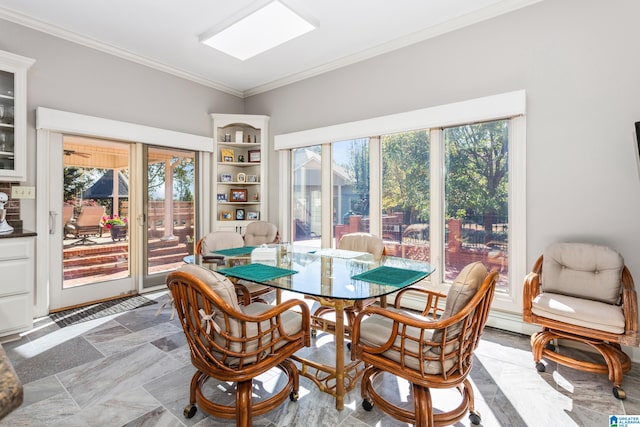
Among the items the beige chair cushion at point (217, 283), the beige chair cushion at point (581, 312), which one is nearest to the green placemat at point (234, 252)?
the beige chair cushion at point (217, 283)

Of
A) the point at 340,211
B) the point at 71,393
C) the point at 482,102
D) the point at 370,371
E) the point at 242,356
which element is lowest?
the point at 71,393

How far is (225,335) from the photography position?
1557 millimetres

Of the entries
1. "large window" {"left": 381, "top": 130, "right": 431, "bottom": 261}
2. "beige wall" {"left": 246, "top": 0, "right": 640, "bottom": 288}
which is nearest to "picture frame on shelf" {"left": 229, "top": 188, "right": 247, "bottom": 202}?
"large window" {"left": 381, "top": 130, "right": 431, "bottom": 261}

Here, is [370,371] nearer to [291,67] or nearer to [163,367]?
[163,367]

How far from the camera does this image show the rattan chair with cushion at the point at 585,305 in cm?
213

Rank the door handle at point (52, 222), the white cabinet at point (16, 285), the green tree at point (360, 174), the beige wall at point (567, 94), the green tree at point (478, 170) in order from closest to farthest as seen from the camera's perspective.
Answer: the beige wall at point (567, 94) < the white cabinet at point (16, 285) < the green tree at point (478, 170) < the door handle at point (52, 222) < the green tree at point (360, 174)

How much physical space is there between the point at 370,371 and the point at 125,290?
3565mm

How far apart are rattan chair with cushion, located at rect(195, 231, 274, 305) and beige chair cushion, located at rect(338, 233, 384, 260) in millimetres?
891

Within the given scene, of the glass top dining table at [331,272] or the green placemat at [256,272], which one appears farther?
the green placemat at [256,272]

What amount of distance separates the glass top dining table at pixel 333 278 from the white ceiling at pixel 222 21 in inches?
91.7

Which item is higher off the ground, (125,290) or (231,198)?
(231,198)

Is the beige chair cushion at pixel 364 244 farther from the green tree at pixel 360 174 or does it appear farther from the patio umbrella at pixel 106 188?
the patio umbrella at pixel 106 188

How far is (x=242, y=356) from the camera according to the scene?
1590 millimetres

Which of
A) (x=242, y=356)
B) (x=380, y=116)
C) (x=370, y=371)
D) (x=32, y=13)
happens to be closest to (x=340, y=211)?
(x=380, y=116)
